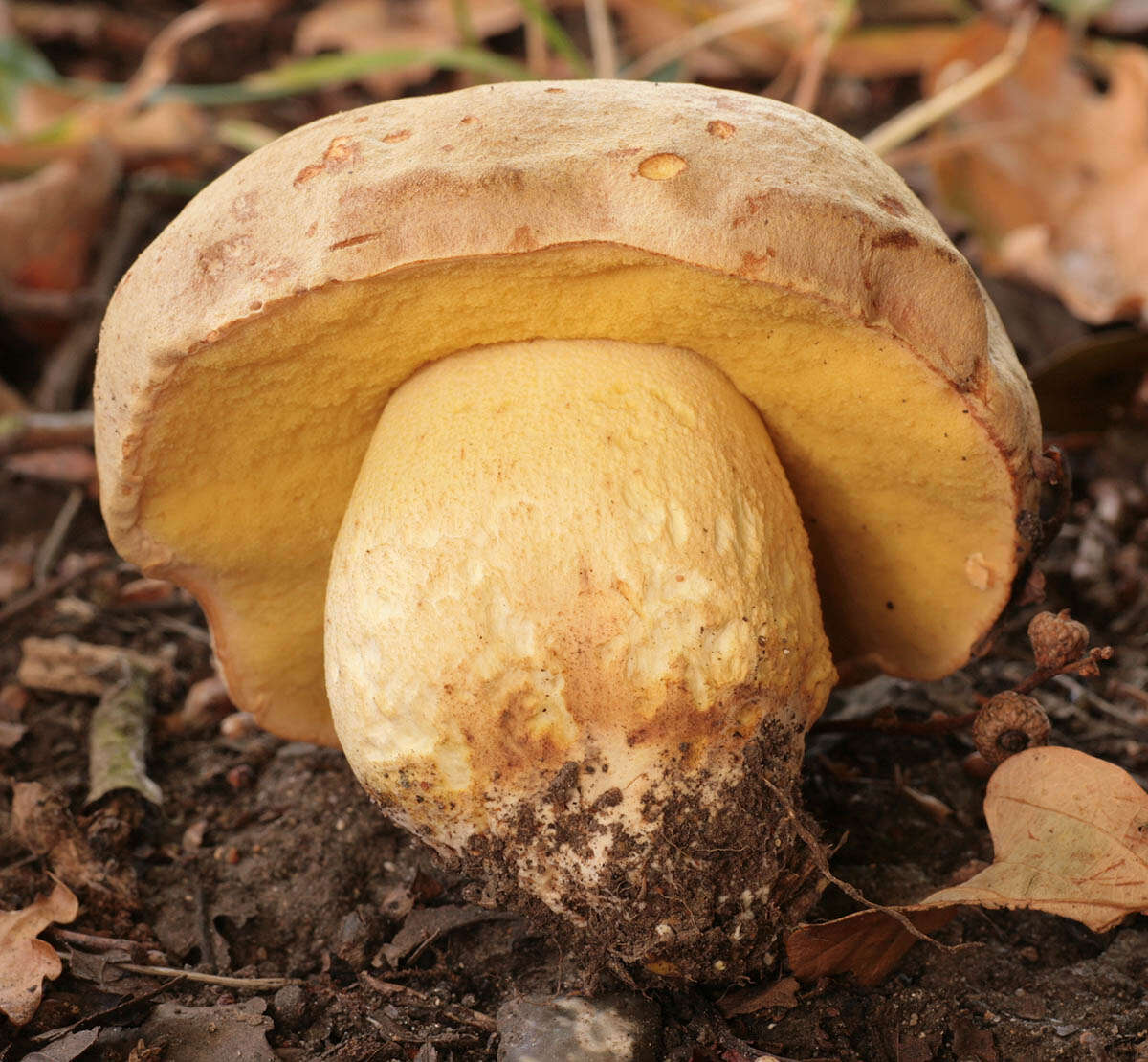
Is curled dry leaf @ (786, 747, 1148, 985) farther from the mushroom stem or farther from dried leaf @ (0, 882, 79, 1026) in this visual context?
dried leaf @ (0, 882, 79, 1026)

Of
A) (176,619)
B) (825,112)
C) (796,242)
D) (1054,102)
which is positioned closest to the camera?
(796,242)

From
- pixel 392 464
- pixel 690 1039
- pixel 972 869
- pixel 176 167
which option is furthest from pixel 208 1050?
pixel 176 167

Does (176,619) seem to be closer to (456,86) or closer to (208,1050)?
(208,1050)

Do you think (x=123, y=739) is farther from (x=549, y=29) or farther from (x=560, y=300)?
(x=549, y=29)

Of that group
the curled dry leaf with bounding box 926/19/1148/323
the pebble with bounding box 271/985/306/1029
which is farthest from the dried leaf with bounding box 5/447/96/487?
the curled dry leaf with bounding box 926/19/1148/323

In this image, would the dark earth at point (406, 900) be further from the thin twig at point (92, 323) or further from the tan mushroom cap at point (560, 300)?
the thin twig at point (92, 323)

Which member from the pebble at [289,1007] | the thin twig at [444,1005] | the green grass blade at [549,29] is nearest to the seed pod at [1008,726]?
the thin twig at [444,1005]
